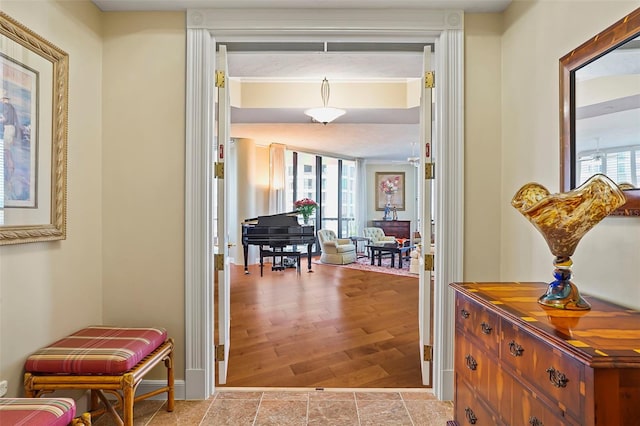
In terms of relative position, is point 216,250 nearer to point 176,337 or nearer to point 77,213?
point 176,337

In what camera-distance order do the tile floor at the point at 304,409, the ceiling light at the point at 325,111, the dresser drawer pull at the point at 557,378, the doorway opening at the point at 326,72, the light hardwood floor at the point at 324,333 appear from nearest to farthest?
the dresser drawer pull at the point at 557,378, the tile floor at the point at 304,409, the doorway opening at the point at 326,72, the light hardwood floor at the point at 324,333, the ceiling light at the point at 325,111

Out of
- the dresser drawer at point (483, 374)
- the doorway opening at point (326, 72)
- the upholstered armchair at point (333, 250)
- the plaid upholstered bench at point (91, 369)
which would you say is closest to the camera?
the dresser drawer at point (483, 374)

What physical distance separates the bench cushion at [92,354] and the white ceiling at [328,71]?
2124mm

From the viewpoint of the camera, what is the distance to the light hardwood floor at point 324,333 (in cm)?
300

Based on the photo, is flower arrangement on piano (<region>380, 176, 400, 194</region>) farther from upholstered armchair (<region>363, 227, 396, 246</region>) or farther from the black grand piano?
the black grand piano

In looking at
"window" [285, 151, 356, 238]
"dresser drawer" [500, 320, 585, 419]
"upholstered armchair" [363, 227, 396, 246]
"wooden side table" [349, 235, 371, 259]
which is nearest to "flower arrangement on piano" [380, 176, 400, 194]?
"window" [285, 151, 356, 238]

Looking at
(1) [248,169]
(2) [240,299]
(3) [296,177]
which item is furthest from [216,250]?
(3) [296,177]

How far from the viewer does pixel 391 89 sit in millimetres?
5059

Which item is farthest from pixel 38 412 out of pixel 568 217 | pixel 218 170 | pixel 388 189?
pixel 388 189

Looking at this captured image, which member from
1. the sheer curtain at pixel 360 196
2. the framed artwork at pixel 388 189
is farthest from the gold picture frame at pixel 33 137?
the framed artwork at pixel 388 189

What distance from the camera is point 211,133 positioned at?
8.42 ft

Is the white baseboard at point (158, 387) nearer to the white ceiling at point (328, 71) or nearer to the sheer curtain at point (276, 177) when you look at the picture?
the white ceiling at point (328, 71)

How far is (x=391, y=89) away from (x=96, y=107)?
12.0 feet

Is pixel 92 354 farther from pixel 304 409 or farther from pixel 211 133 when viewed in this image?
pixel 211 133
